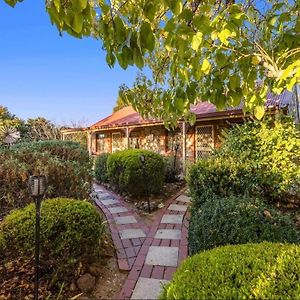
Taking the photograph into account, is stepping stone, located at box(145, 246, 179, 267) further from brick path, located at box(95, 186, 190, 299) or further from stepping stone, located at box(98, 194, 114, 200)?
stepping stone, located at box(98, 194, 114, 200)

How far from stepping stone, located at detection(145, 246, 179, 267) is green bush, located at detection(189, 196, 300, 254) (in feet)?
1.41

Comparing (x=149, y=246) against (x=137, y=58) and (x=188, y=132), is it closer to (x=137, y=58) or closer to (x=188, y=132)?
(x=137, y=58)

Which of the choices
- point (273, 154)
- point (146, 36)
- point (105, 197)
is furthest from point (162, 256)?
point (105, 197)

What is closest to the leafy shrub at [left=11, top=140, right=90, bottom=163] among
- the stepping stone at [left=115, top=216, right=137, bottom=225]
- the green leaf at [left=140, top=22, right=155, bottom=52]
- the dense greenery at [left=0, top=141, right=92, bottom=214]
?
the dense greenery at [left=0, top=141, right=92, bottom=214]

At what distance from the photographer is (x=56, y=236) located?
338 centimetres

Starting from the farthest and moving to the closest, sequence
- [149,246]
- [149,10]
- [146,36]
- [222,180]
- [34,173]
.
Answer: [222,180], [34,173], [149,246], [149,10], [146,36]

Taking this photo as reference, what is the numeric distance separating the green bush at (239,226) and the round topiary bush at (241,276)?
949 mm

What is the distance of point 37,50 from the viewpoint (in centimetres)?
974

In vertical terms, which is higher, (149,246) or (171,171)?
(171,171)

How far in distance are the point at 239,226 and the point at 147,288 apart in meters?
1.34

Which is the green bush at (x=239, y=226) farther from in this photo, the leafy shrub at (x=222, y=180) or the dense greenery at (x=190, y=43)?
the dense greenery at (x=190, y=43)

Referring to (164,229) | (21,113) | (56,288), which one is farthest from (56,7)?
(21,113)

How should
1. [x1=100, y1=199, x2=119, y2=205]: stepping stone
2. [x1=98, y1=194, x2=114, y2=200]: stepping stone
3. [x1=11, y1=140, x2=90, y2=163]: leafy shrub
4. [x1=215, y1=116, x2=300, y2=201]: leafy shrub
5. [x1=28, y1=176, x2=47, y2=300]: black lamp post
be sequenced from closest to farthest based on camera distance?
[x1=28, y1=176, x2=47, y2=300]: black lamp post < [x1=215, y1=116, x2=300, y2=201]: leafy shrub < [x1=11, y1=140, x2=90, y2=163]: leafy shrub < [x1=100, y1=199, x2=119, y2=205]: stepping stone < [x1=98, y1=194, x2=114, y2=200]: stepping stone

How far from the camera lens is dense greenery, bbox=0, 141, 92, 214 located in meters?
4.52
